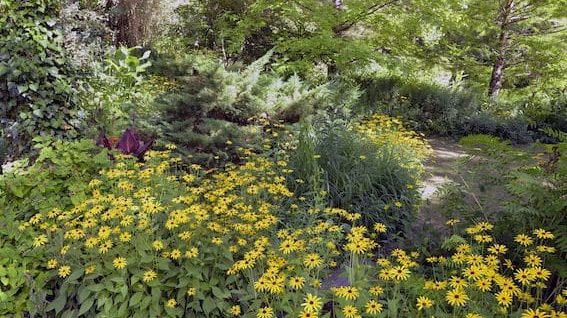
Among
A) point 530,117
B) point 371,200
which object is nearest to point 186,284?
point 371,200

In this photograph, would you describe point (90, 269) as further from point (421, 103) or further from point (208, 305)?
point (421, 103)

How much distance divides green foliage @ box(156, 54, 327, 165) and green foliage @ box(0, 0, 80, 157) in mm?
916

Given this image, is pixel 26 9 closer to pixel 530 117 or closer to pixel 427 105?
pixel 427 105

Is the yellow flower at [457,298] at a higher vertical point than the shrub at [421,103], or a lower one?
higher

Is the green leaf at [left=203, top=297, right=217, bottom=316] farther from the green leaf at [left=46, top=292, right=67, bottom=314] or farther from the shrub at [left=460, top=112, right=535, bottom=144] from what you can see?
the shrub at [left=460, top=112, right=535, bottom=144]

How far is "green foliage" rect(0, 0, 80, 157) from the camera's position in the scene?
134 inches

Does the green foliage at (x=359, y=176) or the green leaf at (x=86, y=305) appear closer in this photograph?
the green leaf at (x=86, y=305)

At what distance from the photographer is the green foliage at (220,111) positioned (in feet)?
13.0

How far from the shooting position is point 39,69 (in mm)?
3451

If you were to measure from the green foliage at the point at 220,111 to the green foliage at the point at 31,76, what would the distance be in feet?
3.00

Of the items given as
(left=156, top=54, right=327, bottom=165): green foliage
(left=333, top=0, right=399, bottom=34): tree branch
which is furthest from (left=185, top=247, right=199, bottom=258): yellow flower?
(left=333, top=0, right=399, bottom=34): tree branch

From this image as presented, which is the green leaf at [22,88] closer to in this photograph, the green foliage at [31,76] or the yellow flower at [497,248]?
the green foliage at [31,76]

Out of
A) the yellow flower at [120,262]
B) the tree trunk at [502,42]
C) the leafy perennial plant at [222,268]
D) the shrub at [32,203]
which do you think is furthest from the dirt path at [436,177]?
the tree trunk at [502,42]

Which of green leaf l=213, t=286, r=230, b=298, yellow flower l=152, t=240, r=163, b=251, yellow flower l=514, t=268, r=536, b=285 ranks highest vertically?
yellow flower l=514, t=268, r=536, b=285
